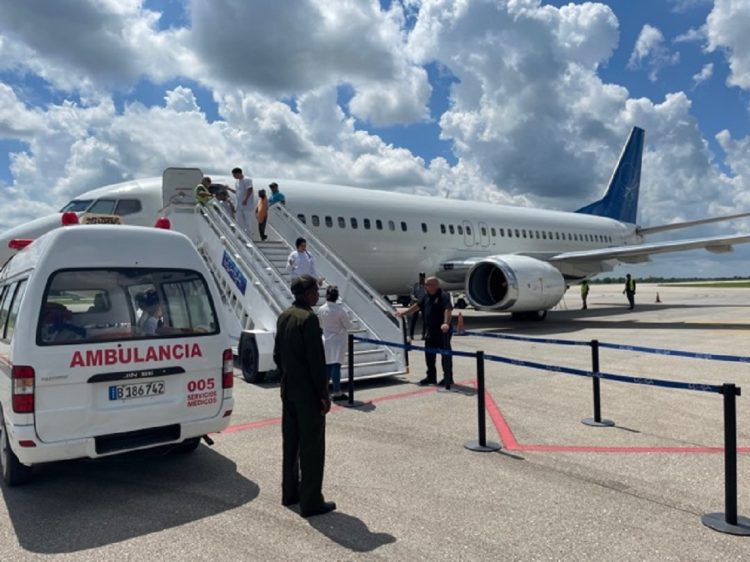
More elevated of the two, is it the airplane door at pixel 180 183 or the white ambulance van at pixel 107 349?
the airplane door at pixel 180 183

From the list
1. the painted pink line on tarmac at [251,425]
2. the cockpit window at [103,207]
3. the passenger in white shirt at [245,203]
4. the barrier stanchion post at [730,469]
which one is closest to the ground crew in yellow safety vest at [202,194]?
the passenger in white shirt at [245,203]

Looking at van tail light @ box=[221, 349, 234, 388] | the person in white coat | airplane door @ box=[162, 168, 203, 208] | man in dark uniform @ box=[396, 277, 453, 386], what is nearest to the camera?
van tail light @ box=[221, 349, 234, 388]

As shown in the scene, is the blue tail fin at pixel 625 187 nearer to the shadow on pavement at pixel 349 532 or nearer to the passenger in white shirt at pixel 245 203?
the passenger in white shirt at pixel 245 203

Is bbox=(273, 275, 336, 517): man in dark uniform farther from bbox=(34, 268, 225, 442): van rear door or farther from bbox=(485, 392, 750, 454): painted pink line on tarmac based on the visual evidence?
bbox=(485, 392, 750, 454): painted pink line on tarmac

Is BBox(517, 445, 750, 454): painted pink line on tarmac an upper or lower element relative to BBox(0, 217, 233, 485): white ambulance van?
lower

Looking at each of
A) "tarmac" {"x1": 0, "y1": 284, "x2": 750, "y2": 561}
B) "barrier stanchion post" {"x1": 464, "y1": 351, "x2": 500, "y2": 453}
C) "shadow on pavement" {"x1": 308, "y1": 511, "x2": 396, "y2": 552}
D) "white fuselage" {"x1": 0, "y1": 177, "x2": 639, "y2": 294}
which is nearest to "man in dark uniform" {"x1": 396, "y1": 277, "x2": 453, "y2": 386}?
Result: "tarmac" {"x1": 0, "y1": 284, "x2": 750, "y2": 561}

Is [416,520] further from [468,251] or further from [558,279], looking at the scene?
[468,251]

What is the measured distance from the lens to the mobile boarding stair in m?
8.97

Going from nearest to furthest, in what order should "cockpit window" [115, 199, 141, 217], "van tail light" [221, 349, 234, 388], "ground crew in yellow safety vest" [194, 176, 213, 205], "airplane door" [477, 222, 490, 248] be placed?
"van tail light" [221, 349, 234, 388]
"ground crew in yellow safety vest" [194, 176, 213, 205]
"cockpit window" [115, 199, 141, 217]
"airplane door" [477, 222, 490, 248]

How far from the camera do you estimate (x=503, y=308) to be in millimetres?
15852

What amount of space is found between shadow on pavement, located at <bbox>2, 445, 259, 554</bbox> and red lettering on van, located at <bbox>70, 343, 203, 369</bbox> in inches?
34.9

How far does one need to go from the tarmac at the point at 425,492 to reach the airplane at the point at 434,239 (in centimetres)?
717

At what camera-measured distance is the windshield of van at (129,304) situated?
458cm

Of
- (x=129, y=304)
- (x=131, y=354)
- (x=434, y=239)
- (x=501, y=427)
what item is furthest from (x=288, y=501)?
(x=434, y=239)
